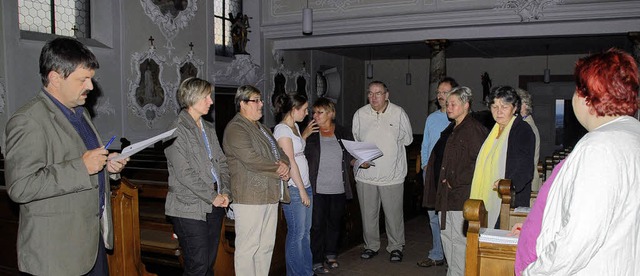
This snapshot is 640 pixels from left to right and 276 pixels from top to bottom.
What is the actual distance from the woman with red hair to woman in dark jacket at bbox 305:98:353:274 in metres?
2.65

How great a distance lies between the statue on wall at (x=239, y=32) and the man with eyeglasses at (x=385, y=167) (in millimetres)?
5939

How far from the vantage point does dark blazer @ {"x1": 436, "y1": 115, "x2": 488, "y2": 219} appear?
3537 mm

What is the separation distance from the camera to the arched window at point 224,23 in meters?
10.2

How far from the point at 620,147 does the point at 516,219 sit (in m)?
1.37

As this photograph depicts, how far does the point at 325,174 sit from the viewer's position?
422cm

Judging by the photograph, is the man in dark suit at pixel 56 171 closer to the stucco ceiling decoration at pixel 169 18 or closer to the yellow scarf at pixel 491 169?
the yellow scarf at pixel 491 169

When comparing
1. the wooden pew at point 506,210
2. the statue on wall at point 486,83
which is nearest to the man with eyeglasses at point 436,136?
the wooden pew at point 506,210

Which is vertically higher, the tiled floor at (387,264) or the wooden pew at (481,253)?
Answer: the wooden pew at (481,253)

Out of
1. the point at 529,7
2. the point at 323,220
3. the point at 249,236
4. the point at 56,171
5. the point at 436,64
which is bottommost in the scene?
the point at 323,220

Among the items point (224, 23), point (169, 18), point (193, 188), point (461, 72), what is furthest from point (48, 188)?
point (461, 72)

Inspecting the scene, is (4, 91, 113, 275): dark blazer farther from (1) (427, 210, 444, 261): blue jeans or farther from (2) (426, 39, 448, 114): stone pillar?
(2) (426, 39, 448, 114): stone pillar

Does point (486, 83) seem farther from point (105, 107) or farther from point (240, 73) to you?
point (105, 107)

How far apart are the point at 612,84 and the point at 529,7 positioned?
23.4 feet

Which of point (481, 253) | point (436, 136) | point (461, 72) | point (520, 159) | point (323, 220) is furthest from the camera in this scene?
point (461, 72)
